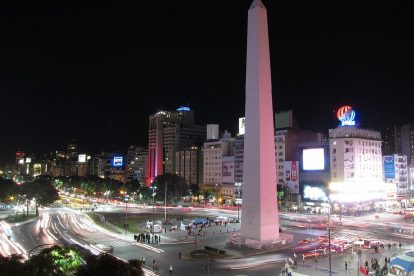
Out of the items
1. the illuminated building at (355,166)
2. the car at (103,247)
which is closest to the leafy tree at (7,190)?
the car at (103,247)

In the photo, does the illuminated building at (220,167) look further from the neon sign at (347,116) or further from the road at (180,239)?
the road at (180,239)

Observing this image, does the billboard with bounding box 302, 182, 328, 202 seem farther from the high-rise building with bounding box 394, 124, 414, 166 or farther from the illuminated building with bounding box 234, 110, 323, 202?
the high-rise building with bounding box 394, 124, 414, 166

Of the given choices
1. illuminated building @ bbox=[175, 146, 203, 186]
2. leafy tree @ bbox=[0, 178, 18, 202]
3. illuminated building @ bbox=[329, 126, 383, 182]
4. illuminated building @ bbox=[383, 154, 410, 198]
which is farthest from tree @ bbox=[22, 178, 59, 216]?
illuminated building @ bbox=[383, 154, 410, 198]

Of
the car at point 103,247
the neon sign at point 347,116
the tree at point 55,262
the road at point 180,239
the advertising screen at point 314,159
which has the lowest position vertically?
the road at point 180,239

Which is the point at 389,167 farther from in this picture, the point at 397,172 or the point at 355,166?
the point at 355,166

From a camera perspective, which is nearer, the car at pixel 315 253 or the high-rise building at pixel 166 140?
the car at pixel 315 253

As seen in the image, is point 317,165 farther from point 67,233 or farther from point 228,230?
point 67,233

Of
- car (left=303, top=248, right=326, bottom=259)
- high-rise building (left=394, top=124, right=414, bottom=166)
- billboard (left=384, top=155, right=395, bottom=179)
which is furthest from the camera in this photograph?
high-rise building (left=394, top=124, right=414, bottom=166)
